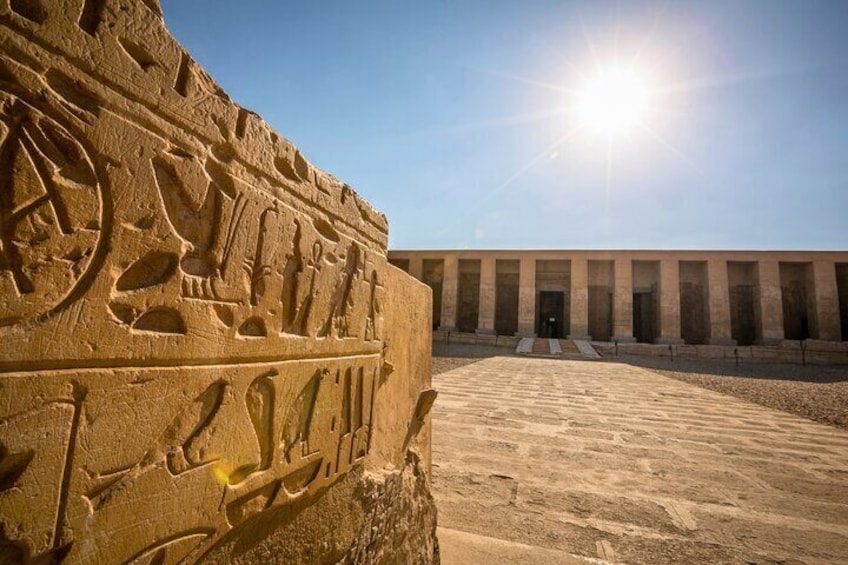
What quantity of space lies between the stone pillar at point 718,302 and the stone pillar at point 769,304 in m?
1.28

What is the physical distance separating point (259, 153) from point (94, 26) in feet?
1.26

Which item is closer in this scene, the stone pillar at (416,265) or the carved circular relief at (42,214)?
the carved circular relief at (42,214)

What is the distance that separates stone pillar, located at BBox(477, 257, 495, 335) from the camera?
21469mm

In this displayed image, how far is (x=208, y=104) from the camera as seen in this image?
0.91 m

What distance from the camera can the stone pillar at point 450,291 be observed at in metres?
22.0

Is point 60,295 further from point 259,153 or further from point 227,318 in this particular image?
point 259,153

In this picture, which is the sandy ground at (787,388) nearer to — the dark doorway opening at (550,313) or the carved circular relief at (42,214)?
the carved circular relief at (42,214)

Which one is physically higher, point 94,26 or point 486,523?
point 94,26

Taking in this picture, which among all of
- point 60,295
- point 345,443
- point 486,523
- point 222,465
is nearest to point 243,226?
point 60,295

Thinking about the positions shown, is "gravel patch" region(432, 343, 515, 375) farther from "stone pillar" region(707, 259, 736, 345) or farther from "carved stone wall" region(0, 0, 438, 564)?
"stone pillar" region(707, 259, 736, 345)

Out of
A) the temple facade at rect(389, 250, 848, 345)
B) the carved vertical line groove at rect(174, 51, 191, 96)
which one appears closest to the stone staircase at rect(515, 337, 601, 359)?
the temple facade at rect(389, 250, 848, 345)

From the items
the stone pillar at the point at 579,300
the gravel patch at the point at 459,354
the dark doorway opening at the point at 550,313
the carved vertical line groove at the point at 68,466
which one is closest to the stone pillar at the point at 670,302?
the stone pillar at the point at 579,300

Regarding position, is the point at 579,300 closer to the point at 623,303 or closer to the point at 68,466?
the point at 623,303

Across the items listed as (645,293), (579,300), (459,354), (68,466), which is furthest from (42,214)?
(645,293)
